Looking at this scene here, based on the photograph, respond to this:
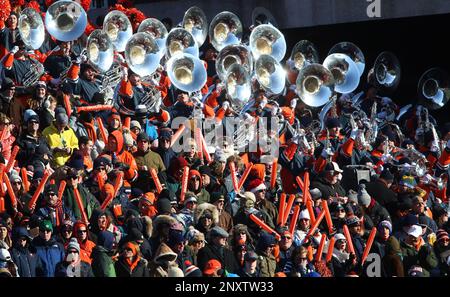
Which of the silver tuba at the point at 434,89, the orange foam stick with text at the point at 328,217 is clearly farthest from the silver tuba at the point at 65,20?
the silver tuba at the point at 434,89

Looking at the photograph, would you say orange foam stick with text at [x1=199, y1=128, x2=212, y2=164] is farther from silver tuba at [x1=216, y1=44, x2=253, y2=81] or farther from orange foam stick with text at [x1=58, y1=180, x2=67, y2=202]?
orange foam stick with text at [x1=58, y1=180, x2=67, y2=202]

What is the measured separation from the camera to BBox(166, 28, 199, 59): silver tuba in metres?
22.4

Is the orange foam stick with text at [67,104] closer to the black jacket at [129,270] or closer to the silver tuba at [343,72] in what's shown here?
the black jacket at [129,270]

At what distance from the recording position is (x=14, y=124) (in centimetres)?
1889

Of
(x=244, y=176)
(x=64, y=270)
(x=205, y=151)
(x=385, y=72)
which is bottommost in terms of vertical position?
(x=64, y=270)

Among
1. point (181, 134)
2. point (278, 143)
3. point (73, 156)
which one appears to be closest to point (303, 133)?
point (278, 143)

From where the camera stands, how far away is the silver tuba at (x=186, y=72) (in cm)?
2188

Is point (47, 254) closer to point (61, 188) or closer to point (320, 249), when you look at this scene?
point (61, 188)

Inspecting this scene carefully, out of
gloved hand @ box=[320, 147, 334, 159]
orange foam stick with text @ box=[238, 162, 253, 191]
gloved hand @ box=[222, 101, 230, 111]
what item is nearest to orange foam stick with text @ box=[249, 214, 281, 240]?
orange foam stick with text @ box=[238, 162, 253, 191]

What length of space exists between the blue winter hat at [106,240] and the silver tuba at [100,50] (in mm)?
4154

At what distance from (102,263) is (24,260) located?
0.76 meters

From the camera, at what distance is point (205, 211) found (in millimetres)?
18375

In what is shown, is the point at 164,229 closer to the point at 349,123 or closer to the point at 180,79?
the point at 180,79

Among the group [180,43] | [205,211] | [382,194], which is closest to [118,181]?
[205,211]
